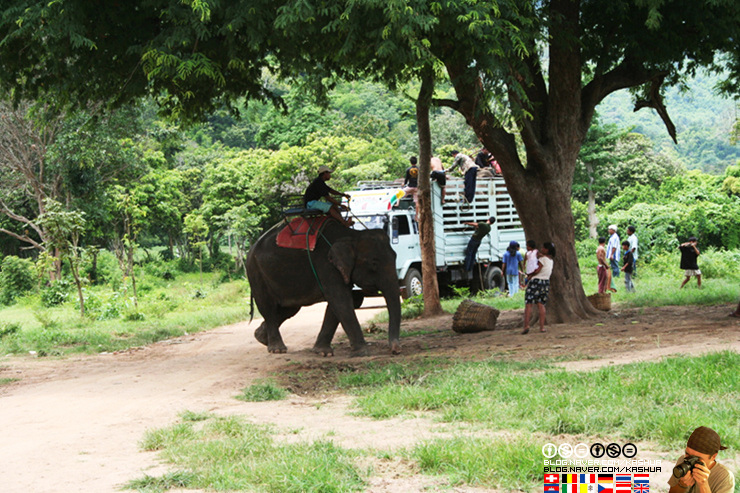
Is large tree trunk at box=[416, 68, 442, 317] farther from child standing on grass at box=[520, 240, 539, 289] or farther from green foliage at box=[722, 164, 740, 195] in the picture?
green foliage at box=[722, 164, 740, 195]

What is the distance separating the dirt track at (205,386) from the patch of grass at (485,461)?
0.70 ft

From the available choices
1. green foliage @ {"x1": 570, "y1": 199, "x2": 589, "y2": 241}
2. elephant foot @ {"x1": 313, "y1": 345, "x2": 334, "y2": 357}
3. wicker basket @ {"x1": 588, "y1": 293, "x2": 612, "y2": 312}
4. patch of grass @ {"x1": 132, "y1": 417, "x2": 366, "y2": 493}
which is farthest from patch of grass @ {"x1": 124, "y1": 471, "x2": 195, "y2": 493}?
green foliage @ {"x1": 570, "y1": 199, "x2": 589, "y2": 241}

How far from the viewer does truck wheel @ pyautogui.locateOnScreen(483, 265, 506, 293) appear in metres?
22.2

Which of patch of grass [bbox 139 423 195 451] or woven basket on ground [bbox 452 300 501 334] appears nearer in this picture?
patch of grass [bbox 139 423 195 451]

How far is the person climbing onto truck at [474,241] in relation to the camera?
2112 cm

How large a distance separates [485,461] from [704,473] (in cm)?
263

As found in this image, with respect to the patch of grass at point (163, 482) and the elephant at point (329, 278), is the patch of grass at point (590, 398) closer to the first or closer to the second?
the patch of grass at point (163, 482)

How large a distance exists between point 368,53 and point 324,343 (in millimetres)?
4596

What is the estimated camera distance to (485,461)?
5.42 metres

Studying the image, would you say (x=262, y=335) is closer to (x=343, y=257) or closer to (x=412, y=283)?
(x=343, y=257)

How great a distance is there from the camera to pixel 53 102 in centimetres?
1302

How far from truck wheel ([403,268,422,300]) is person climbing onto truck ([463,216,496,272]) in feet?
5.14

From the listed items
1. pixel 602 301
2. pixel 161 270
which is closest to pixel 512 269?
pixel 602 301

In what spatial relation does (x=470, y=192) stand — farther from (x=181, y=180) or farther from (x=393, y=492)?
(x=181, y=180)
